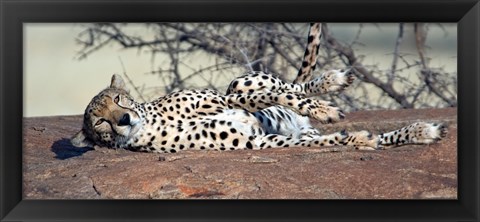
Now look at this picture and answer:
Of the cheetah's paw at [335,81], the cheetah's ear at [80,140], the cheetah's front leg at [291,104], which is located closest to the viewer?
the cheetah's front leg at [291,104]

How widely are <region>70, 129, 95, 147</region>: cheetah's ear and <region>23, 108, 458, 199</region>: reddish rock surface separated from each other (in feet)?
0.28

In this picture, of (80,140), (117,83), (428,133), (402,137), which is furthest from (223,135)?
(428,133)

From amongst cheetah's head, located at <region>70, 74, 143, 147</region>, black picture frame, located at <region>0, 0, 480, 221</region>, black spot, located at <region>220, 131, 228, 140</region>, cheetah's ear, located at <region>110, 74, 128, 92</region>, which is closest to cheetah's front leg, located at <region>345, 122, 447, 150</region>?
black picture frame, located at <region>0, 0, 480, 221</region>

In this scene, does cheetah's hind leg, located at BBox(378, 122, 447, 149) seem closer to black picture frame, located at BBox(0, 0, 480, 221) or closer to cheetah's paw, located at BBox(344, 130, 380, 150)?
cheetah's paw, located at BBox(344, 130, 380, 150)

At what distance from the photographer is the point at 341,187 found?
18.1ft

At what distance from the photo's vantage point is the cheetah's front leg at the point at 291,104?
596cm

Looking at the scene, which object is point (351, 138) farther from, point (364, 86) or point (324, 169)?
point (364, 86)

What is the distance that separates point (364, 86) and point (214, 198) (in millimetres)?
3686

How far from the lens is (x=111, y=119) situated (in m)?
6.14

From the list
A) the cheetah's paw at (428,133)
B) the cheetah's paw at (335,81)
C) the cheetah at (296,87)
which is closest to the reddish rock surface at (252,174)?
the cheetah's paw at (428,133)

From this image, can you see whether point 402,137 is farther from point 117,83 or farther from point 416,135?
point 117,83
